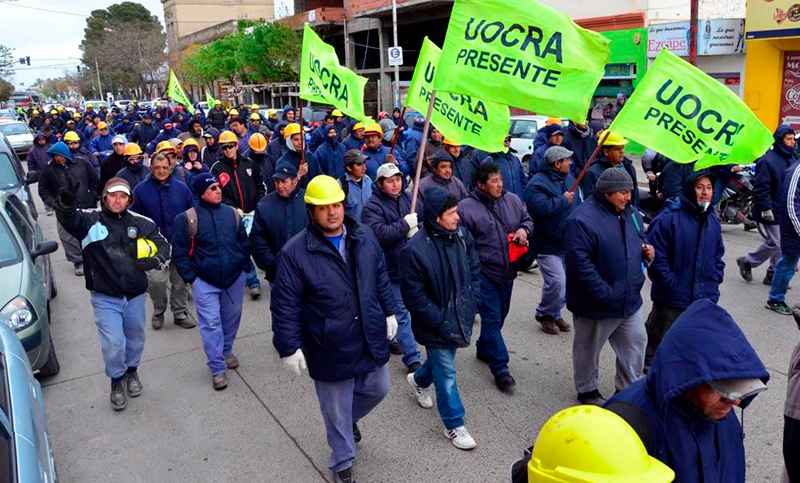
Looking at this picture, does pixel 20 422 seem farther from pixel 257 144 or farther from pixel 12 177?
pixel 12 177

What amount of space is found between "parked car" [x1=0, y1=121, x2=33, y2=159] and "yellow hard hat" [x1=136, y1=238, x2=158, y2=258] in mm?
24389

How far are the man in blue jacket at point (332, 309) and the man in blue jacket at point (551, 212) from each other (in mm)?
2489

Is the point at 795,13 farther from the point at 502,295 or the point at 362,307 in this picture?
the point at 362,307

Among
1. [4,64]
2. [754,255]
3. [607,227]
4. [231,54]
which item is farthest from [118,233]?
[4,64]

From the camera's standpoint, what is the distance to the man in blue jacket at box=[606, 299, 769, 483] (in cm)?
213

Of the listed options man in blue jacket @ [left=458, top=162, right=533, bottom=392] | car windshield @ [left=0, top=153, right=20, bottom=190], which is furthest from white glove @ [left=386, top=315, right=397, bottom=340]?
car windshield @ [left=0, top=153, right=20, bottom=190]

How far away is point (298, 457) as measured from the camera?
4539 mm

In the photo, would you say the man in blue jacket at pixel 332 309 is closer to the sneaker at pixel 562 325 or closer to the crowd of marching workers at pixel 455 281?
the crowd of marching workers at pixel 455 281

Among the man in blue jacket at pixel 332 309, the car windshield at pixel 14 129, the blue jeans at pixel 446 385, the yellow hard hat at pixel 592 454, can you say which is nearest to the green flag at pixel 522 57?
the man in blue jacket at pixel 332 309

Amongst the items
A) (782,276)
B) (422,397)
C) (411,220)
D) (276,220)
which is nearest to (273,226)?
(276,220)

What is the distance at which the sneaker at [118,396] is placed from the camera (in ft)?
17.4

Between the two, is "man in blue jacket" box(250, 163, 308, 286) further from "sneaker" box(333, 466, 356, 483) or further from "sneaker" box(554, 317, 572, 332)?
"sneaker" box(554, 317, 572, 332)

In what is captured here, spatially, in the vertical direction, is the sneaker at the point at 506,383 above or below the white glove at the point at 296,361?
below

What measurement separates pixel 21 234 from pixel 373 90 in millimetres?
31839
